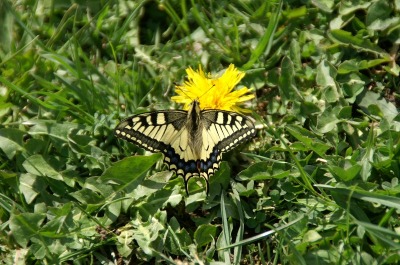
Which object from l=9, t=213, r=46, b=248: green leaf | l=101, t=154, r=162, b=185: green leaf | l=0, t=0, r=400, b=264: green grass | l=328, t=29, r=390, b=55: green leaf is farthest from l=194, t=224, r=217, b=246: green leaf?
l=328, t=29, r=390, b=55: green leaf

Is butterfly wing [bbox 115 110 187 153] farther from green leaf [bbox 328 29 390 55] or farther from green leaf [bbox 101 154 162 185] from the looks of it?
green leaf [bbox 328 29 390 55]

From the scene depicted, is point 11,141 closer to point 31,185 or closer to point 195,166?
point 31,185

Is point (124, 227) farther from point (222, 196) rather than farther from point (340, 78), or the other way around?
point (340, 78)

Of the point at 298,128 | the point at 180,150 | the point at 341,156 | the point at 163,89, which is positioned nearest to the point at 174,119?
the point at 180,150

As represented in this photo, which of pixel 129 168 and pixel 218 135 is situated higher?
pixel 218 135

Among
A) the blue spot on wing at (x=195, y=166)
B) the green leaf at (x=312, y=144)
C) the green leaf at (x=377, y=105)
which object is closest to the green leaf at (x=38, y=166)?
the blue spot on wing at (x=195, y=166)

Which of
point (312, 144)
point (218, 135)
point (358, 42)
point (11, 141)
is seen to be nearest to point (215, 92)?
point (218, 135)
